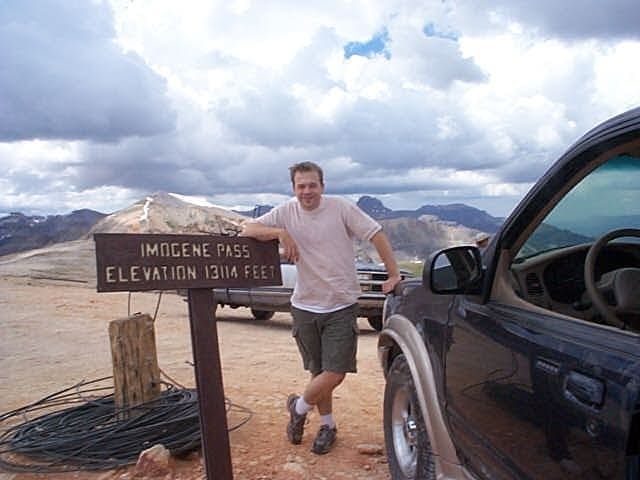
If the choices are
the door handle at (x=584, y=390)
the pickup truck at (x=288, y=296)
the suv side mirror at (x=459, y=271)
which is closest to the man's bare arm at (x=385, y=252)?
the suv side mirror at (x=459, y=271)

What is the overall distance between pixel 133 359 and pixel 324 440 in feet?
4.69

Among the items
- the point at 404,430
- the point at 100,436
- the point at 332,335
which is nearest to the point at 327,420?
the point at 332,335

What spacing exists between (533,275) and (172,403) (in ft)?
9.58

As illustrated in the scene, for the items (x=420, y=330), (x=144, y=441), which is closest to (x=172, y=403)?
(x=144, y=441)

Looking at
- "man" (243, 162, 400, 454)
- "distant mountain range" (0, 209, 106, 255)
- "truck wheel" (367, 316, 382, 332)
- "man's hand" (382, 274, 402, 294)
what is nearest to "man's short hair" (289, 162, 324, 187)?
"man" (243, 162, 400, 454)

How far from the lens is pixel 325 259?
391cm

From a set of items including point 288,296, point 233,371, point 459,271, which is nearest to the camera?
point 459,271

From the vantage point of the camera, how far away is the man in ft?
12.8

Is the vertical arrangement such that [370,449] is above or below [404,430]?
below

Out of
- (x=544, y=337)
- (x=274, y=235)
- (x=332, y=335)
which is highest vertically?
(x=274, y=235)

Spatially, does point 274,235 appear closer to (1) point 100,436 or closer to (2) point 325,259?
(2) point 325,259

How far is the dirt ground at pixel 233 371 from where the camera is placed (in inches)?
155

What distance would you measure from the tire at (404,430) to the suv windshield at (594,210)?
100 centimetres

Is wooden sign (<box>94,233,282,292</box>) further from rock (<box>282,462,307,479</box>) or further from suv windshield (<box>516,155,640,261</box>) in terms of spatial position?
suv windshield (<box>516,155,640,261</box>)
